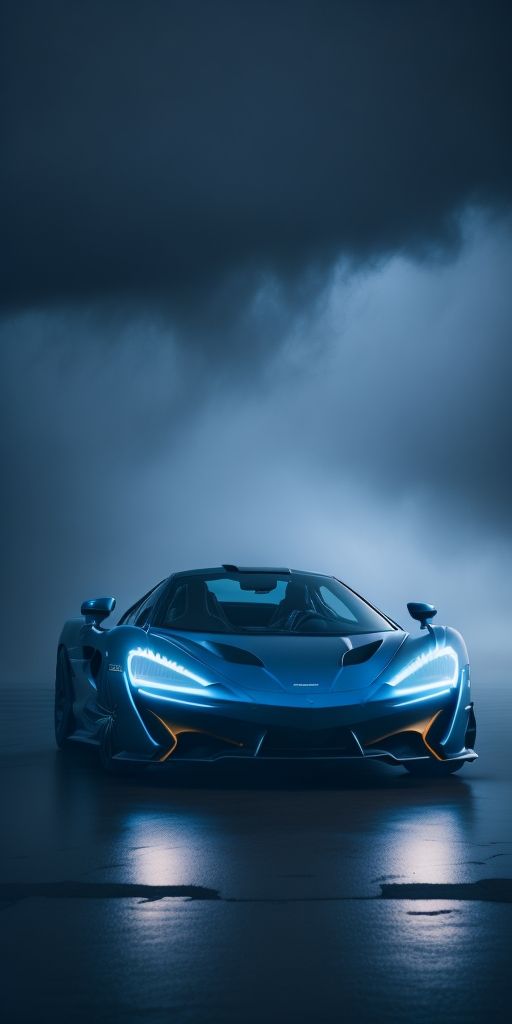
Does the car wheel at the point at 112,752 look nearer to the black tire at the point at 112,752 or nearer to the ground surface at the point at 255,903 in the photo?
the black tire at the point at 112,752

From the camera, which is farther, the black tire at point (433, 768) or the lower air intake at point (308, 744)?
the black tire at point (433, 768)

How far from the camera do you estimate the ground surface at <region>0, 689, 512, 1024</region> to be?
319 centimetres

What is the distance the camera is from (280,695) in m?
7.28

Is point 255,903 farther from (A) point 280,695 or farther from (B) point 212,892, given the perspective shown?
(A) point 280,695

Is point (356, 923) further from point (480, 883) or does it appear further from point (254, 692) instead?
point (254, 692)

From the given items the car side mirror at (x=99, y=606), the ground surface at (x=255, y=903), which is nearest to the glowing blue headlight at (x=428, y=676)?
the ground surface at (x=255, y=903)

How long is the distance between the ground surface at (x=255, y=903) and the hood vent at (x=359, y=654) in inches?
28.1

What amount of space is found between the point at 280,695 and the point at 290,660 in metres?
0.32

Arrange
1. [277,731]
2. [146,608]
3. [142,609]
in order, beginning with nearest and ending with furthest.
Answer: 1. [277,731]
2. [146,608]
3. [142,609]

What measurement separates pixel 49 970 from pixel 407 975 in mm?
904

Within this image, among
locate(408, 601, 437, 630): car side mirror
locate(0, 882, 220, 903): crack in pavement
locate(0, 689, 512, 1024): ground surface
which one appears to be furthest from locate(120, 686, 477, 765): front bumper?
locate(0, 882, 220, 903): crack in pavement

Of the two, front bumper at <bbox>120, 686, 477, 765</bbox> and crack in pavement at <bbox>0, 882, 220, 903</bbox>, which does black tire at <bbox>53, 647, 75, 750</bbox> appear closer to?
front bumper at <bbox>120, 686, 477, 765</bbox>

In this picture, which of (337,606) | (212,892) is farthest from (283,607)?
(212,892)

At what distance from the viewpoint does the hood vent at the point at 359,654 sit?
761 centimetres
